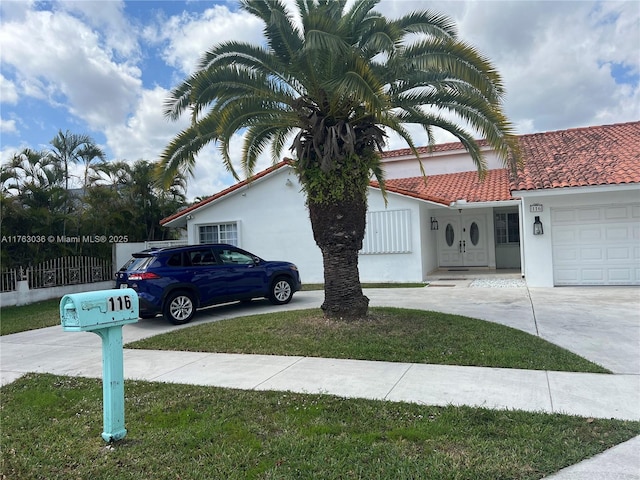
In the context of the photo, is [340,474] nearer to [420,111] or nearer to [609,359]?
[609,359]

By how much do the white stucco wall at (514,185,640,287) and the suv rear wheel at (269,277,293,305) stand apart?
23.1 feet

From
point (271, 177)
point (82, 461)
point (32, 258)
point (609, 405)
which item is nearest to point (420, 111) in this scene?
point (609, 405)

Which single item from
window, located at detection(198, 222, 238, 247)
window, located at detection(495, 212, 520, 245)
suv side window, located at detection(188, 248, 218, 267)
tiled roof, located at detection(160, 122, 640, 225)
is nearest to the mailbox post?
suv side window, located at detection(188, 248, 218, 267)

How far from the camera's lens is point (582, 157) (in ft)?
48.9

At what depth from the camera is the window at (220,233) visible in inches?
722

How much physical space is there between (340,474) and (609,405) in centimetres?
Answer: 300

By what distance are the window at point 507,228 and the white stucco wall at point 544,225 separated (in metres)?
5.05

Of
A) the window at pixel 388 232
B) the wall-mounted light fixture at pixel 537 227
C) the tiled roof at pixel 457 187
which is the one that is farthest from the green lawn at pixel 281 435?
the tiled roof at pixel 457 187

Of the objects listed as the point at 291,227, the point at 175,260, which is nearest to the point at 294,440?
the point at 175,260

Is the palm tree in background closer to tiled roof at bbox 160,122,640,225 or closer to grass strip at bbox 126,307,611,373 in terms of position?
tiled roof at bbox 160,122,640,225

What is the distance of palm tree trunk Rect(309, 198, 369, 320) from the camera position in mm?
8008

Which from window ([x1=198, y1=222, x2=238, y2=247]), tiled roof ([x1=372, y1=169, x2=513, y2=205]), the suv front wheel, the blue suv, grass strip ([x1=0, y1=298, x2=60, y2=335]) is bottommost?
grass strip ([x1=0, y1=298, x2=60, y2=335])

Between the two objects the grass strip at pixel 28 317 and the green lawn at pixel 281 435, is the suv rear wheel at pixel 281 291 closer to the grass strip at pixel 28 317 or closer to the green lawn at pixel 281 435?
the grass strip at pixel 28 317

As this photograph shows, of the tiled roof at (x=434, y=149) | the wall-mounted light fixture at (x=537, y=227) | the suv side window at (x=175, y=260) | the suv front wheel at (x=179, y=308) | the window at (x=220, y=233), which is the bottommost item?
the suv front wheel at (x=179, y=308)
